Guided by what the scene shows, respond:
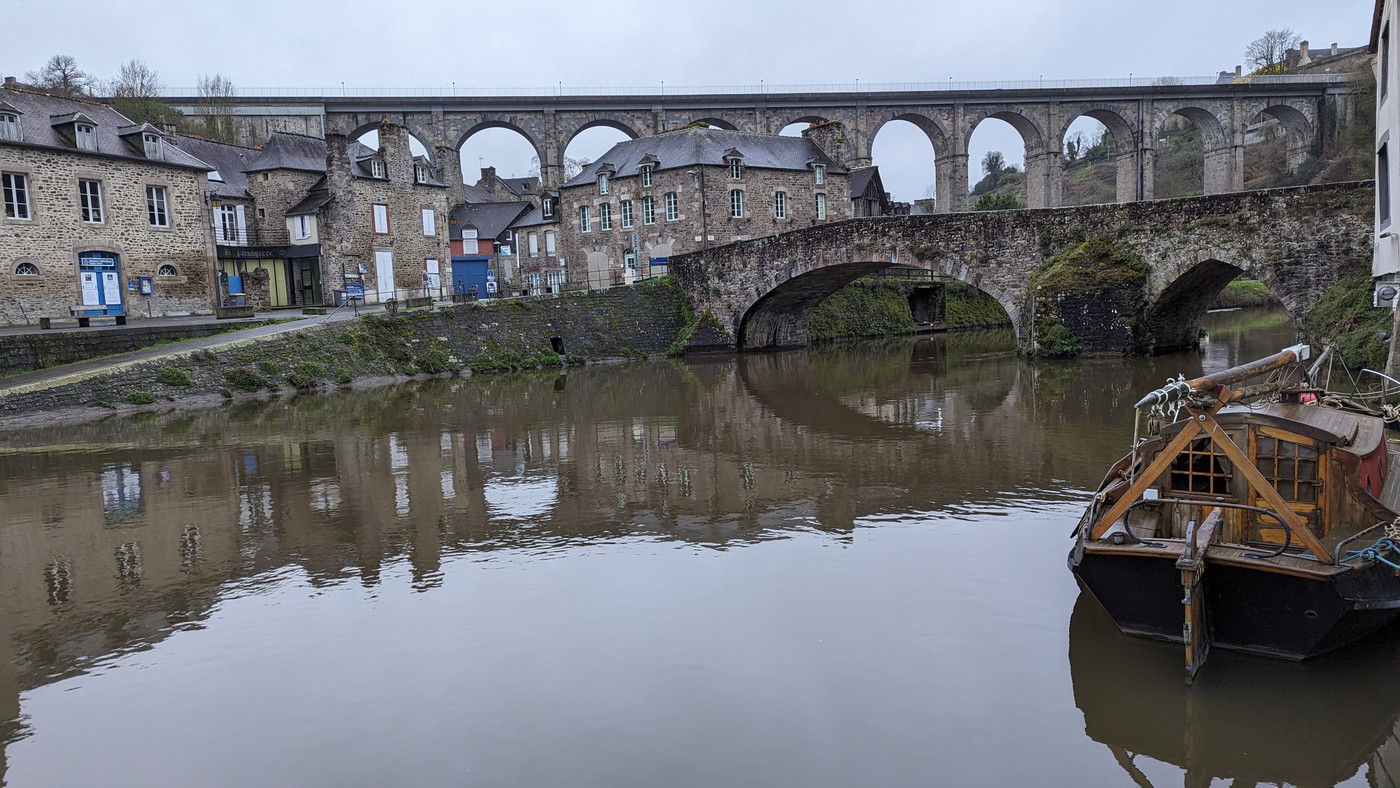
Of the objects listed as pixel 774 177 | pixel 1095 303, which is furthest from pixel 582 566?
pixel 774 177

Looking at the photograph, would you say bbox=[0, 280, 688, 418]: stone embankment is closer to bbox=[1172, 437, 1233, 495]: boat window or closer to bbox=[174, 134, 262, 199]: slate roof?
bbox=[174, 134, 262, 199]: slate roof

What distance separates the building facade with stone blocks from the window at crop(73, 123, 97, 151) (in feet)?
21.7

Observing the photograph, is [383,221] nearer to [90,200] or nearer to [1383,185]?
[90,200]

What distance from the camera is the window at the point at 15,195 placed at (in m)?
21.7

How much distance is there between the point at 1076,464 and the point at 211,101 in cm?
4290

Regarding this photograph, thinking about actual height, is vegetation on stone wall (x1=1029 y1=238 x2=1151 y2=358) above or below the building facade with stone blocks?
below

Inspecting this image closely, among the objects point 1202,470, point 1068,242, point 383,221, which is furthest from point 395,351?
point 1202,470

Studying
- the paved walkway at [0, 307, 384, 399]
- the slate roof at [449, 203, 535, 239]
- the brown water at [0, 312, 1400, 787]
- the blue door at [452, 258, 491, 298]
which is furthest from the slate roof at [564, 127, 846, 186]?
the brown water at [0, 312, 1400, 787]

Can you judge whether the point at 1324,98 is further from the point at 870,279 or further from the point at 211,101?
the point at 211,101

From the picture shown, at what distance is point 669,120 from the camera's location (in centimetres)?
4591

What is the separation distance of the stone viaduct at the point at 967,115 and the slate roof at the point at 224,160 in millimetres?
12133

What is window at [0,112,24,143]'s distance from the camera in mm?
21406

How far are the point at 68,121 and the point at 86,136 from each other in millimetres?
554

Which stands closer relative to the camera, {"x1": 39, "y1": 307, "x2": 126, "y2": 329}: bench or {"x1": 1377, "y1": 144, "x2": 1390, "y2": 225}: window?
{"x1": 1377, "y1": 144, "x2": 1390, "y2": 225}: window
